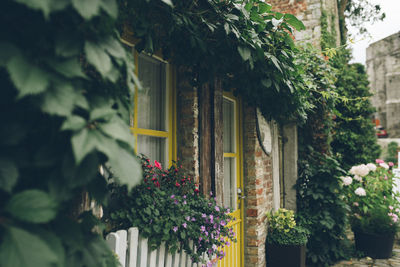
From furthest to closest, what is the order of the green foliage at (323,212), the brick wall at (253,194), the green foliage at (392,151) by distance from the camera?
the green foliage at (392,151), the green foliage at (323,212), the brick wall at (253,194)

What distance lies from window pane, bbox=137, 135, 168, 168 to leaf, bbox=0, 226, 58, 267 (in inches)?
67.9

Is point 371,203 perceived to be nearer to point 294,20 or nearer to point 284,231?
point 284,231

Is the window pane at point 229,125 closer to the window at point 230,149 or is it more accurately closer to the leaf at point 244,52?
the window at point 230,149

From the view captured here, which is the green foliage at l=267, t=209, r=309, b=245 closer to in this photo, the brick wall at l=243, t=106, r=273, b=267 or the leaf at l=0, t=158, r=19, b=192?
the brick wall at l=243, t=106, r=273, b=267

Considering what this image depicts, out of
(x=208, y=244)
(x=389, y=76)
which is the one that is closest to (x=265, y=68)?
(x=208, y=244)

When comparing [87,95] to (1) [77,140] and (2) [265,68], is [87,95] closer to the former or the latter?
(1) [77,140]

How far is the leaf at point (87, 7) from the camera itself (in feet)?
2.44

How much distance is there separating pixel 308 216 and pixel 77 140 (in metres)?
4.42

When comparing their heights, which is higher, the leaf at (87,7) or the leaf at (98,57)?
the leaf at (87,7)

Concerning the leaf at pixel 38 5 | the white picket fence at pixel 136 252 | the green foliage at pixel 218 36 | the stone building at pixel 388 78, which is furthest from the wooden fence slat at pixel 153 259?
the stone building at pixel 388 78

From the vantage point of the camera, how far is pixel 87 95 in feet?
2.99

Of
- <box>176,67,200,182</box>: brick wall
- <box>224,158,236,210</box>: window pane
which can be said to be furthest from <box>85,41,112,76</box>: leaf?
<box>224,158,236,210</box>: window pane

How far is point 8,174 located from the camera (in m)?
0.75

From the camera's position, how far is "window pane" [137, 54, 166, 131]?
97.7 inches
